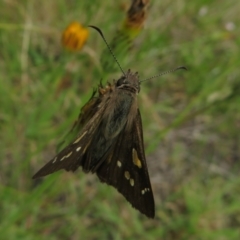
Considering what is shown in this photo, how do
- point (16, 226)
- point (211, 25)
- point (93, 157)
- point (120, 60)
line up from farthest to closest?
1. point (211, 25)
2. point (16, 226)
3. point (120, 60)
4. point (93, 157)

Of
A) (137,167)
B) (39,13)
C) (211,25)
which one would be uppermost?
(39,13)

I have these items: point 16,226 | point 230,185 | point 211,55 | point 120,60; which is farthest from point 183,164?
point 120,60

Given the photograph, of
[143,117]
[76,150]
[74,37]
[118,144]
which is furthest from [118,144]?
[143,117]

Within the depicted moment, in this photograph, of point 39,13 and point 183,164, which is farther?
point 183,164

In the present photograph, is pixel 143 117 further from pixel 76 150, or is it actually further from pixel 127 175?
pixel 76 150

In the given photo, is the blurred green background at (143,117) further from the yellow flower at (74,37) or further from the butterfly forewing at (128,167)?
the butterfly forewing at (128,167)

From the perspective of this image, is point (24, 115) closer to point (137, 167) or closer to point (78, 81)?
point (78, 81)

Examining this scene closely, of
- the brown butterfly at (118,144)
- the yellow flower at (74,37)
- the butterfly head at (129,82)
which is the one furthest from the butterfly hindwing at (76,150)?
the yellow flower at (74,37)
